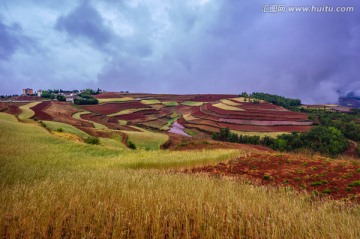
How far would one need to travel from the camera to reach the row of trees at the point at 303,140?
49625 mm

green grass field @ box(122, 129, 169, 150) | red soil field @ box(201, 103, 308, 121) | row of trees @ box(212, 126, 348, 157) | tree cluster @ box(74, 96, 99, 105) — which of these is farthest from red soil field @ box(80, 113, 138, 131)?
red soil field @ box(201, 103, 308, 121)

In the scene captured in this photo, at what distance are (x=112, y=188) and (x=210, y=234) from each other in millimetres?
3053

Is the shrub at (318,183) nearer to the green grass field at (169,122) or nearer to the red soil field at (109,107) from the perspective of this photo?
the green grass field at (169,122)

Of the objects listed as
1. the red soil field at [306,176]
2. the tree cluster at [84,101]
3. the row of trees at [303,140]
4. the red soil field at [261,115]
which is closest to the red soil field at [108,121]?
the row of trees at [303,140]

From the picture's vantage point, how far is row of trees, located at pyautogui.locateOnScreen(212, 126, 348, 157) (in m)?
49.6

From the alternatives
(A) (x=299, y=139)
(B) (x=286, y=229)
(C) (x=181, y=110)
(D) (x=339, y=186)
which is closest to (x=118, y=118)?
(C) (x=181, y=110)

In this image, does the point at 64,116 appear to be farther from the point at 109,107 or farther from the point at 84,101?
the point at 84,101

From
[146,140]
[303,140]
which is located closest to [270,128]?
[303,140]

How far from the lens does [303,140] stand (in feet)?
174

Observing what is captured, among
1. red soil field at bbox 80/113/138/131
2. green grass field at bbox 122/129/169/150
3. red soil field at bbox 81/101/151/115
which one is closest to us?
green grass field at bbox 122/129/169/150

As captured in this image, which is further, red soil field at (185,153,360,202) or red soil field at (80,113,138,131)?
red soil field at (80,113,138,131)

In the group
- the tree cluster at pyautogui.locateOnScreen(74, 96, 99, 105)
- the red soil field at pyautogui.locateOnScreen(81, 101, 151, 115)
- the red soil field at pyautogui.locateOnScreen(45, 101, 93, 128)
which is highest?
the tree cluster at pyautogui.locateOnScreen(74, 96, 99, 105)

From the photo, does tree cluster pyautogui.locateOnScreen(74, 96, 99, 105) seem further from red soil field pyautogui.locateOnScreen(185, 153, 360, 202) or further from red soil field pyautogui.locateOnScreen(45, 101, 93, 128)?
red soil field pyautogui.locateOnScreen(185, 153, 360, 202)

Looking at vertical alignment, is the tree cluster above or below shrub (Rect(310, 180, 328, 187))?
above
